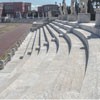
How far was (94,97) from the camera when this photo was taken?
5.52m

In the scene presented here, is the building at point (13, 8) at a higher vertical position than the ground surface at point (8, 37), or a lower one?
higher

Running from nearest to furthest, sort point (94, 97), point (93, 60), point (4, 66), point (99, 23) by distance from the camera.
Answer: point (94, 97), point (93, 60), point (4, 66), point (99, 23)

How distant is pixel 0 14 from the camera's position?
11550 centimetres

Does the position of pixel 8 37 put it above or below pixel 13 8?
below

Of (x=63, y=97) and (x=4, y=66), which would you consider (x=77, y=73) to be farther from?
(x=4, y=66)

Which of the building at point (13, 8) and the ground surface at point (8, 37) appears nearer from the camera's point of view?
the ground surface at point (8, 37)

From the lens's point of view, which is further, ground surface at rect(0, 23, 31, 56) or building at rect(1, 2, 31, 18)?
building at rect(1, 2, 31, 18)

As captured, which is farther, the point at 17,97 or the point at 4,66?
the point at 4,66

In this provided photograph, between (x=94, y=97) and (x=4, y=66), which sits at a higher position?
(x=94, y=97)

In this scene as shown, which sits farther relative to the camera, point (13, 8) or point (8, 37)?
point (13, 8)

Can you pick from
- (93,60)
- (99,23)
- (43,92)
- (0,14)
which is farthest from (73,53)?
(0,14)

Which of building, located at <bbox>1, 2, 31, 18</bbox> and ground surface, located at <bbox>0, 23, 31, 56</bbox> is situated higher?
building, located at <bbox>1, 2, 31, 18</bbox>

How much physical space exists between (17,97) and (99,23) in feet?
35.5

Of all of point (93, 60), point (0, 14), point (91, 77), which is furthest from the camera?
point (0, 14)
